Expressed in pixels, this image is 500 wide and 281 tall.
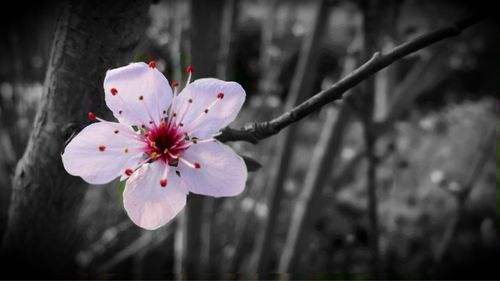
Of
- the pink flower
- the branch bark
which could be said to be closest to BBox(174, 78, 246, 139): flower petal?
the pink flower

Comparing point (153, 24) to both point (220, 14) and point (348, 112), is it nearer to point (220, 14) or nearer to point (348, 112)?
point (220, 14)

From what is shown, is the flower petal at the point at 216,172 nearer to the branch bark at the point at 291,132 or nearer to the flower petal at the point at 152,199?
the flower petal at the point at 152,199

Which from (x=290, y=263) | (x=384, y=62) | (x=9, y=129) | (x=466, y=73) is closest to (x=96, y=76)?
(x=384, y=62)

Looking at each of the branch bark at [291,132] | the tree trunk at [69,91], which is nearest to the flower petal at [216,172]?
the tree trunk at [69,91]

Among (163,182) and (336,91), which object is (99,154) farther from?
(336,91)

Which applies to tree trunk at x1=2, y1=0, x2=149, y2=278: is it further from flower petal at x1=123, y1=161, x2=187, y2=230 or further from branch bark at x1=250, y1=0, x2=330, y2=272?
branch bark at x1=250, y1=0, x2=330, y2=272
